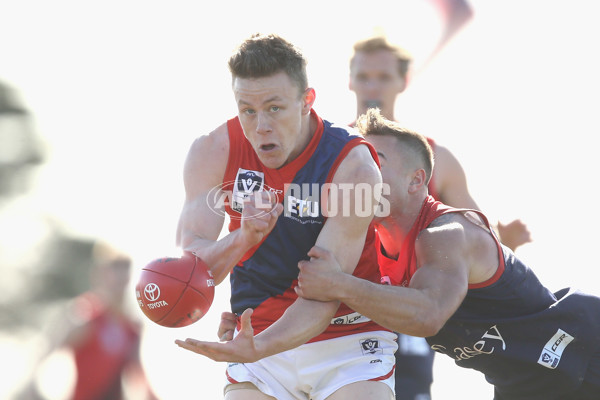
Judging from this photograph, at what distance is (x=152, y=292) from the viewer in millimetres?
5301

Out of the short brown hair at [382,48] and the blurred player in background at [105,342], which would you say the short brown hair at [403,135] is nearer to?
the short brown hair at [382,48]

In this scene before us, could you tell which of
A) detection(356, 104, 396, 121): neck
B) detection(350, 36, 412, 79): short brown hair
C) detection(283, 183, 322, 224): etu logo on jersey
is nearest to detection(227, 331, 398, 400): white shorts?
detection(283, 183, 322, 224): etu logo on jersey

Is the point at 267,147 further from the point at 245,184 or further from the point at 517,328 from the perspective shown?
the point at 517,328

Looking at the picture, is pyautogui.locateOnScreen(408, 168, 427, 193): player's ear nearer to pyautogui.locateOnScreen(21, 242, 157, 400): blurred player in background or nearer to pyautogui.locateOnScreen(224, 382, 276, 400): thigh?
pyautogui.locateOnScreen(224, 382, 276, 400): thigh

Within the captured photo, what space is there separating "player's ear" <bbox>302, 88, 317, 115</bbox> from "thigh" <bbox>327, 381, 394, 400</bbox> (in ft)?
5.55

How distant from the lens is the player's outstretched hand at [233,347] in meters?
4.71

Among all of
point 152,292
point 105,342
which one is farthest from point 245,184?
point 105,342

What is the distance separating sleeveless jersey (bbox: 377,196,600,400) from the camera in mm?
5934

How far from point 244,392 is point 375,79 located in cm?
344

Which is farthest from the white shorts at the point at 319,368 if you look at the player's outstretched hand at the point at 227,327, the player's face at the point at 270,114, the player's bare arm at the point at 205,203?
the player's face at the point at 270,114

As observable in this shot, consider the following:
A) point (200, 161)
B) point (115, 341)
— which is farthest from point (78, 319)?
point (200, 161)

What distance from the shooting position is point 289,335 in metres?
5.06

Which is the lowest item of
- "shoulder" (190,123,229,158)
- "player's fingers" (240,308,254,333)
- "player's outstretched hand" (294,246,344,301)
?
"player's fingers" (240,308,254,333)

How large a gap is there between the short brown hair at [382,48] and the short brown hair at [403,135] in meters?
1.95
